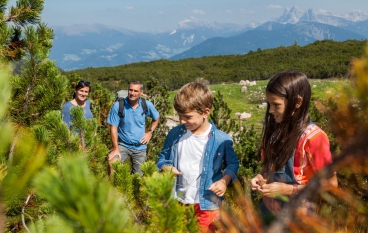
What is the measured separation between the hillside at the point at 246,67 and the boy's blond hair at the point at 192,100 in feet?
135

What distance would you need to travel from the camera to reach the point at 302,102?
170 cm

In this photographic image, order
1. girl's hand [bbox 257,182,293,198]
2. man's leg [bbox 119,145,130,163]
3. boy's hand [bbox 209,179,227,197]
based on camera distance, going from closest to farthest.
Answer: girl's hand [bbox 257,182,293,198], boy's hand [bbox 209,179,227,197], man's leg [bbox 119,145,130,163]

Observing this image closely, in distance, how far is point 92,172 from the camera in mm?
1879

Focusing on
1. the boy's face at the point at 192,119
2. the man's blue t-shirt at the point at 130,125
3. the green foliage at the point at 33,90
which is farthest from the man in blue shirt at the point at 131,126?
the boy's face at the point at 192,119

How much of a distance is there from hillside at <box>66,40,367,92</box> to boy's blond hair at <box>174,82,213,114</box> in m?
41.3

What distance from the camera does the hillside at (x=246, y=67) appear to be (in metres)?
45.4

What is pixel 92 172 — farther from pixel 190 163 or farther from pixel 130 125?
pixel 130 125

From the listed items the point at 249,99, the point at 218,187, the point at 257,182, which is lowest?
the point at 249,99

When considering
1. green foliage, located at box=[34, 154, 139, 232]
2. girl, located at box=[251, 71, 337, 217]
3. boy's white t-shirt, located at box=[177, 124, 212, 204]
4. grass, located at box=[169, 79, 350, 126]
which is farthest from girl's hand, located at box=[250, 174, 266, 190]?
grass, located at box=[169, 79, 350, 126]

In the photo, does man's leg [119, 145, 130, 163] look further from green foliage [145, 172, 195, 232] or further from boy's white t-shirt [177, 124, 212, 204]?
green foliage [145, 172, 195, 232]

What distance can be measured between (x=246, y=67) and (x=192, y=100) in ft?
173

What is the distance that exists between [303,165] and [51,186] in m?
1.52

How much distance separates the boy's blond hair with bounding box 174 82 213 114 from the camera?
85.0 inches

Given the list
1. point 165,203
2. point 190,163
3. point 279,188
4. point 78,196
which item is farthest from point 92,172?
point 78,196
